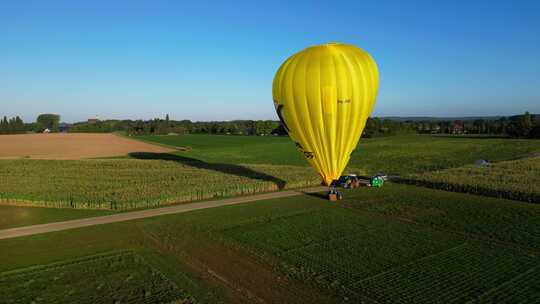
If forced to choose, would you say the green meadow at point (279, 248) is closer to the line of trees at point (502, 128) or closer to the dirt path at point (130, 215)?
the dirt path at point (130, 215)

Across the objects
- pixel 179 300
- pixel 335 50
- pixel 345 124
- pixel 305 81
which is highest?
pixel 335 50

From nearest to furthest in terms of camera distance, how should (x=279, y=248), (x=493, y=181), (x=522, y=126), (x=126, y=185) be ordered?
(x=279, y=248)
(x=493, y=181)
(x=126, y=185)
(x=522, y=126)

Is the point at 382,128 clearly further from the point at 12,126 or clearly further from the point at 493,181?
the point at 12,126

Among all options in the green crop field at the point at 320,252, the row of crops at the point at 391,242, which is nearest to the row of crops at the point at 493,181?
the row of crops at the point at 391,242

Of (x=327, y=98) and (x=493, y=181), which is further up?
(x=327, y=98)

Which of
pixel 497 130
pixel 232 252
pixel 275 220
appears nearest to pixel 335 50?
pixel 275 220

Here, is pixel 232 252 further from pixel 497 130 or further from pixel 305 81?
pixel 497 130

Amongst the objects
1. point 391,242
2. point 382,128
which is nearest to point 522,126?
point 382,128
